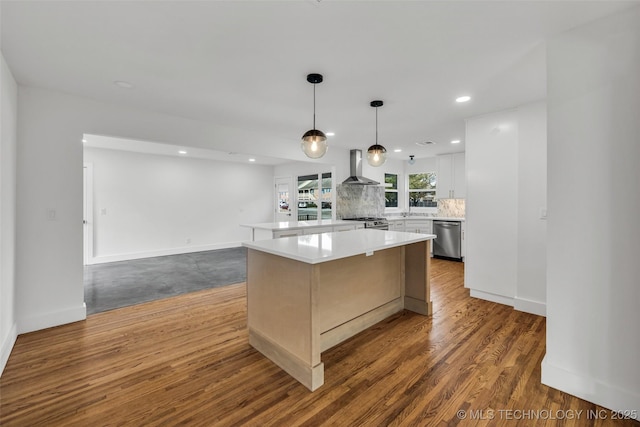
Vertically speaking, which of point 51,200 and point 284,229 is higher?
point 51,200

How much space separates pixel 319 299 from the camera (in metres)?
2.05

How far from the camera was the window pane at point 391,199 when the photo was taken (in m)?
7.46

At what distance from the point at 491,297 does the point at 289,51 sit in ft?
11.7

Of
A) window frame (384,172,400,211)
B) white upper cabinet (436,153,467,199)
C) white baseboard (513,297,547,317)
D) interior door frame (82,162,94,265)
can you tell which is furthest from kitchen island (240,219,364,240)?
interior door frame (82,162,94,265)

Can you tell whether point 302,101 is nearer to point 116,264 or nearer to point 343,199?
point 343,199

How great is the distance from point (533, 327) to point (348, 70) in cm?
300

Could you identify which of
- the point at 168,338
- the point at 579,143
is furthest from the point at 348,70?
the point at 168,338

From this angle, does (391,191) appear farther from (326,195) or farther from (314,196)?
(314,196)

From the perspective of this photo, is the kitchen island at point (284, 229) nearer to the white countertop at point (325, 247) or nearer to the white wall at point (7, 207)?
the white countertop at point (325, 247)

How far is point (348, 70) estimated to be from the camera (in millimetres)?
2410

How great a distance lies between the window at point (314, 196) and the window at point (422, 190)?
2489 mm

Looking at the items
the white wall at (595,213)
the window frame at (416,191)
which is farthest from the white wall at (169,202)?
the white wall at (595,213)

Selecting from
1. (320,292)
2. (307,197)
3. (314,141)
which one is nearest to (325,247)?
(320,292)

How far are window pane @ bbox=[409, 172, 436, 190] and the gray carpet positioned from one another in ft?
15.7
